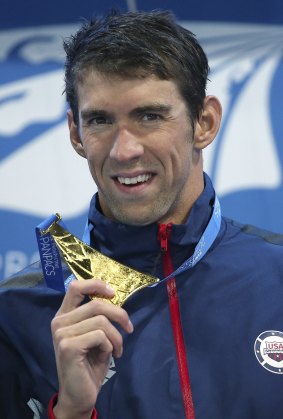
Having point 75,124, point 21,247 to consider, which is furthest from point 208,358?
point 21,247

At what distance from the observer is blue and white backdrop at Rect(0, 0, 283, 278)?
2.92 metres

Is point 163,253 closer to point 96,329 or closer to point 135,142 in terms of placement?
point 135,142

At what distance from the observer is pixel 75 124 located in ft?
6.45

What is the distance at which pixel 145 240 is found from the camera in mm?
1848

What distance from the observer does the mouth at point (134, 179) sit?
1802 mm

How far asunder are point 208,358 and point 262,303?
0.50 ft

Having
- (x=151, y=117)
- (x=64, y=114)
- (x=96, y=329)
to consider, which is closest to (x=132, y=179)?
(x=151, y=117)

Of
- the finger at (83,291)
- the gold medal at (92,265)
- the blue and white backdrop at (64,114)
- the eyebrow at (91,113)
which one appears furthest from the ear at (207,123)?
the blue and white backdrop at (64,114)

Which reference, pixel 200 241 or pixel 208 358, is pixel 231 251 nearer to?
Answer: pixel 200 241

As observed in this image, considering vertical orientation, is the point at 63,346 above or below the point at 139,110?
below

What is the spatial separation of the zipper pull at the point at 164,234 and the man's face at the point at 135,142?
2cm

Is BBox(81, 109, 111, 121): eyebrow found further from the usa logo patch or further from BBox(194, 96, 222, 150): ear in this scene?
the usa logo patch

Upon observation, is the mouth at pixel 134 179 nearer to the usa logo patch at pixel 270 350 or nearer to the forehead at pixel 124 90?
the forehead at pixel 124 90

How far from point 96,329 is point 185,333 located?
0.94 feet
